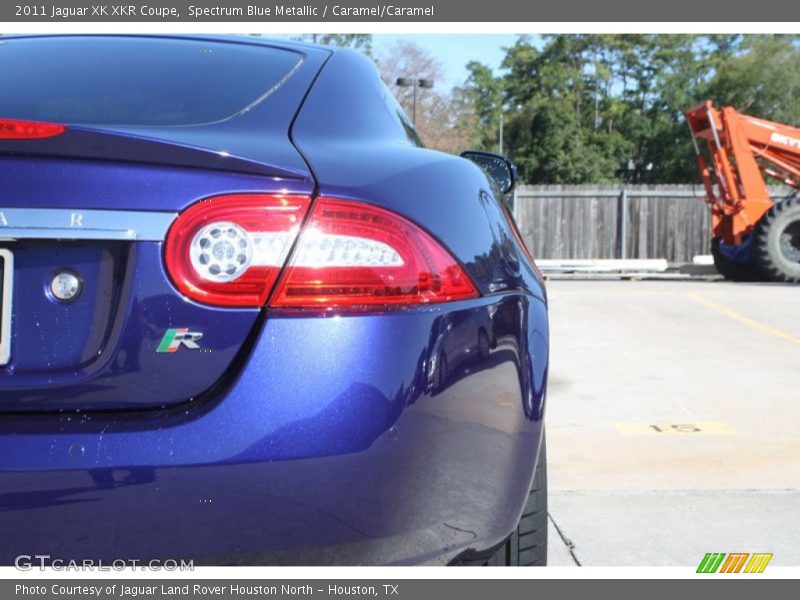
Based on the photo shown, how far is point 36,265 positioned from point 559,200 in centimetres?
2331

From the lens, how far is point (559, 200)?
24297 mm

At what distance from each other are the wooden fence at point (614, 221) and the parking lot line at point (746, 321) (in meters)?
11.9

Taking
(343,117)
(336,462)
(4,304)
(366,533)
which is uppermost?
(343,117)

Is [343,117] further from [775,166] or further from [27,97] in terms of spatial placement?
[775,166]

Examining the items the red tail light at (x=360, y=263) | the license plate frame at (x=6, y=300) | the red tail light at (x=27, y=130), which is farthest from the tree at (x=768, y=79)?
the license plate frame at (x=6, y=300)

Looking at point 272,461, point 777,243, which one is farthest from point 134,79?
point 777,243

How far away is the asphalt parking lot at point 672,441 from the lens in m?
3.21

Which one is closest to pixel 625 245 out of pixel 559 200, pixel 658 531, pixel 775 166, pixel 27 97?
pixel 559 200

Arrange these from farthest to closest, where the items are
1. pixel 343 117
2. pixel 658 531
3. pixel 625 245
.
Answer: pixel 625 245 < pixel 658 531 < pixel 343 117

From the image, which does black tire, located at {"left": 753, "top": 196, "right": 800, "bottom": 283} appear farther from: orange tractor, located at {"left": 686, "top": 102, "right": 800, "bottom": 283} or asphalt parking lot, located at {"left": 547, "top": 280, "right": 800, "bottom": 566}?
asphalt parking lot, located at {"left": 547, "top": 280, "right": 800, "bottom": 566}

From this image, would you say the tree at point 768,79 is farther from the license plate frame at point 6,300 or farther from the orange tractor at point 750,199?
the license plate frame at point 6,300

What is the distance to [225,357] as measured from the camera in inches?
62.2

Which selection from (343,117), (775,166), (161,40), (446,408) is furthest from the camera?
(775,166)

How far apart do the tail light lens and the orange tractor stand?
47.1 feet
